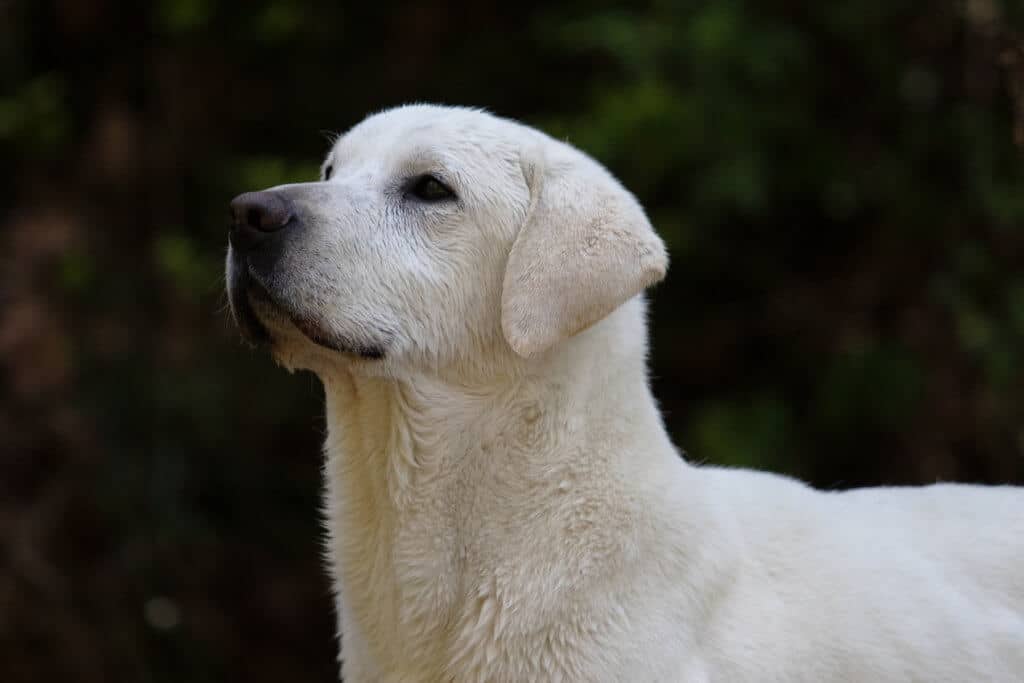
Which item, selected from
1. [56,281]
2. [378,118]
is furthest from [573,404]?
[56,281]

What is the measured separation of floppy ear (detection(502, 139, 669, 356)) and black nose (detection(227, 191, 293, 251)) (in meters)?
0.60

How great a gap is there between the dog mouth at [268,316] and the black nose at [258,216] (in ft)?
0.24

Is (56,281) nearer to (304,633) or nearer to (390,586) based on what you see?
(304,633)

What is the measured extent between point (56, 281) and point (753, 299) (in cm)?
408

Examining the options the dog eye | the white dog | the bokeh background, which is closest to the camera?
the white dog

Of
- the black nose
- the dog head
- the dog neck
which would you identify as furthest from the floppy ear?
the black nose

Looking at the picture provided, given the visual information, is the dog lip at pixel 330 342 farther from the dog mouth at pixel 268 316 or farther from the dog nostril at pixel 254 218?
the dog nostril at pixel 254 218

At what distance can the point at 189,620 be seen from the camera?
630 cm

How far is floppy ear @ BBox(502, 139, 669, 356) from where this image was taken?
2914 mm

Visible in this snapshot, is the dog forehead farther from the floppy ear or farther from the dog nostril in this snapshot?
the dog nostril

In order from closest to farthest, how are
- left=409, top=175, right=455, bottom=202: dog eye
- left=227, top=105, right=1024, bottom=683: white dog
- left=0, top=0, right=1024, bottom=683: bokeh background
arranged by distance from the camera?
left=227, top=105, right=1024, bottom=683: white dog
left=409, top=175, right=455, bottom=202: dog eye
left=0, top=0, right=1024, bottom=683: bokeh background

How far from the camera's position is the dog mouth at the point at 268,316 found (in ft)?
9.78

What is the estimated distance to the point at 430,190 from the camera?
3191 millimetres

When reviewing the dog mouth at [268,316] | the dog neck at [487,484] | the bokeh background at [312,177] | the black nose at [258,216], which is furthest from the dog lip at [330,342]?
the bokeh background at [312,177]
